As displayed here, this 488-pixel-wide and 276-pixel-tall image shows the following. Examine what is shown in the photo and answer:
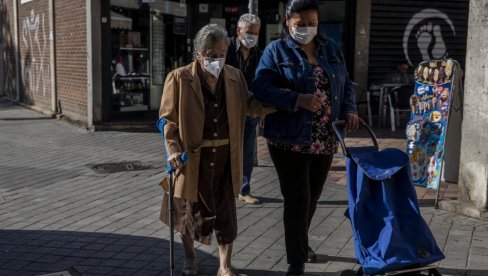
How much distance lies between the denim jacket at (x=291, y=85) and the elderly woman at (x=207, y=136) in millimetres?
156

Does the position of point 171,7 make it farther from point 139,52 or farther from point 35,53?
point 35,53

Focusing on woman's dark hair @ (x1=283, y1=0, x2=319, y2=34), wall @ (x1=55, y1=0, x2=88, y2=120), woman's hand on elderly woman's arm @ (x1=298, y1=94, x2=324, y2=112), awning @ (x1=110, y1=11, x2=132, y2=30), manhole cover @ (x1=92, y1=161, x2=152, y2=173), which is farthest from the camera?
wall @ (x1=55, y1=0, x2=88, y2=120)

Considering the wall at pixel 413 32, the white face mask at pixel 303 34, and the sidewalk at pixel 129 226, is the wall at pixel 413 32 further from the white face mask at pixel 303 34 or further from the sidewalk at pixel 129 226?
the white face mask at pixel 303 34

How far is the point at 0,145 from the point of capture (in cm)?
980

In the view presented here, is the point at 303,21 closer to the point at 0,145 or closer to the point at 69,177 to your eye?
the point at 69,177

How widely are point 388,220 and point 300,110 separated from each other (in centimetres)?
97

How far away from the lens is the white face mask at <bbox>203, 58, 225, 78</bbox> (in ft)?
12.6

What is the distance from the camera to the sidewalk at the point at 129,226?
4.50m

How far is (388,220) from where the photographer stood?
3352 millimetres

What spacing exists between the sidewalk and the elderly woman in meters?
0.51

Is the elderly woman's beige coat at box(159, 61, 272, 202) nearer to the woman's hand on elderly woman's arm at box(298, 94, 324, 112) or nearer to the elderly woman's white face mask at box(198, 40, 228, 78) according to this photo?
the elderly woman's white face mask at box(198, 40, 228, 78)

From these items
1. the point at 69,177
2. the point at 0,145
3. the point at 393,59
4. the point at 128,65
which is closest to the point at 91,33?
the point at 128,65

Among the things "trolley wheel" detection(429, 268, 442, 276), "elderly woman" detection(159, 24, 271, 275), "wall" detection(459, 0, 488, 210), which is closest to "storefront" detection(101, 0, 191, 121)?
"wall" detection(459, 0, 488, 210)

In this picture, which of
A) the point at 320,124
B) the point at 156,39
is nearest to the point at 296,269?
the point at 320,124
